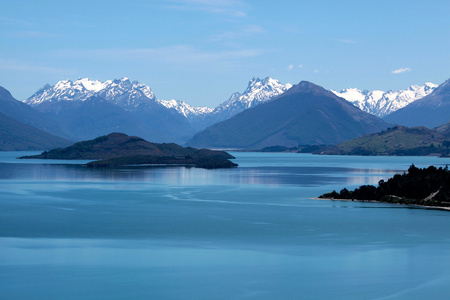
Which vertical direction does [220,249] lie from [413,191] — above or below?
below

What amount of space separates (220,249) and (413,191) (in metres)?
51.2

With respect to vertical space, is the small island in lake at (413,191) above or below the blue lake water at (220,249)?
above

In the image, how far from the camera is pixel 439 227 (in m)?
79.1

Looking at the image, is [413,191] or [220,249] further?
[413,191]

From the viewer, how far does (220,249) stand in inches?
2534

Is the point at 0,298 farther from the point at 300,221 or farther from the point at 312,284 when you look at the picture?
the point at 300,221

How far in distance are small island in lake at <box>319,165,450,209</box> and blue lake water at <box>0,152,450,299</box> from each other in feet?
13.4

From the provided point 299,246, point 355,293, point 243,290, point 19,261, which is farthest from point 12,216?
point 355,293

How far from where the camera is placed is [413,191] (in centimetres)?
10612

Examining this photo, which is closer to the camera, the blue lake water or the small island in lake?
the blue lake water

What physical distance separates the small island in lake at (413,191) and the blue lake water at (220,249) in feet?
13.4

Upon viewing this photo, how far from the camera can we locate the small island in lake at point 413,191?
102 metres

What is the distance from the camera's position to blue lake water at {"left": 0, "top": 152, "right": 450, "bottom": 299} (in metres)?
49.2

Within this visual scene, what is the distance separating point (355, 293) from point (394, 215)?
44.5 meters
